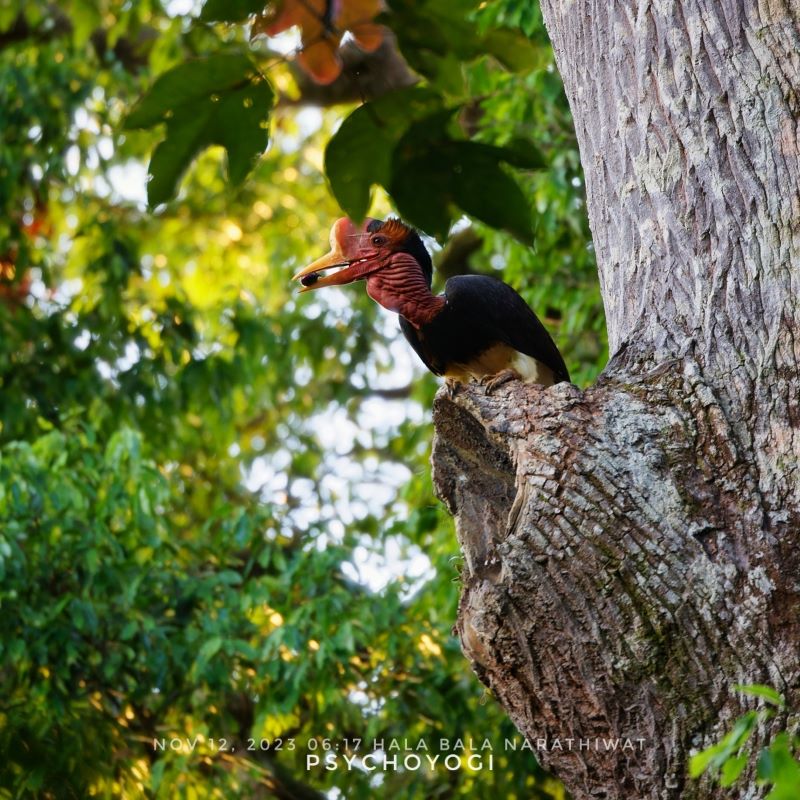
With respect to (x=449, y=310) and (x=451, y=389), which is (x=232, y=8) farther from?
(x=449, y=310)

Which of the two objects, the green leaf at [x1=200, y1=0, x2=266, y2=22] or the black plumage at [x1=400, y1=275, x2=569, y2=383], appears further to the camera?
the black plumage at [x1=400, y1=275, x2=569, y2=383]

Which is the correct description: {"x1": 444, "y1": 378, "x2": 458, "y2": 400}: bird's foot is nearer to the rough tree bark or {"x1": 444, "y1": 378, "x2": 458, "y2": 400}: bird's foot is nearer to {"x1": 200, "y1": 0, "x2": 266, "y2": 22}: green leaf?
the rough tree bark

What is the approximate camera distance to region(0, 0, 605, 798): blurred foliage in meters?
4.20

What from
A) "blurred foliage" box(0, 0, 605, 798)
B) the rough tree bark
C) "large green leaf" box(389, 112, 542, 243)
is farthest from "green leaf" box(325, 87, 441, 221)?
"blurred foliage" box(0, 0, 605, 798)

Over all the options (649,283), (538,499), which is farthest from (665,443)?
(649,283)

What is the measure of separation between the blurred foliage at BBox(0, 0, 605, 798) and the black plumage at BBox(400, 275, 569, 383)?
1.67ft

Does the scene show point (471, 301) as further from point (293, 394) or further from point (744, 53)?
point (293, 394)

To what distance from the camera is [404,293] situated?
339cm

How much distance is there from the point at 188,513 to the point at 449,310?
128 inches

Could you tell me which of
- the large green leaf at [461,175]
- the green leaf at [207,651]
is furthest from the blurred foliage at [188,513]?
the large green leaf at [461,175]

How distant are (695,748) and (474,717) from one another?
2.93m

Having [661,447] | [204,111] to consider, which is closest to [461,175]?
[204,111]

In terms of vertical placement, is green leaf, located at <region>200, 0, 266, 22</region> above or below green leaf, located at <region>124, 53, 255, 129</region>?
above

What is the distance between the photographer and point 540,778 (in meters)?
4.68
